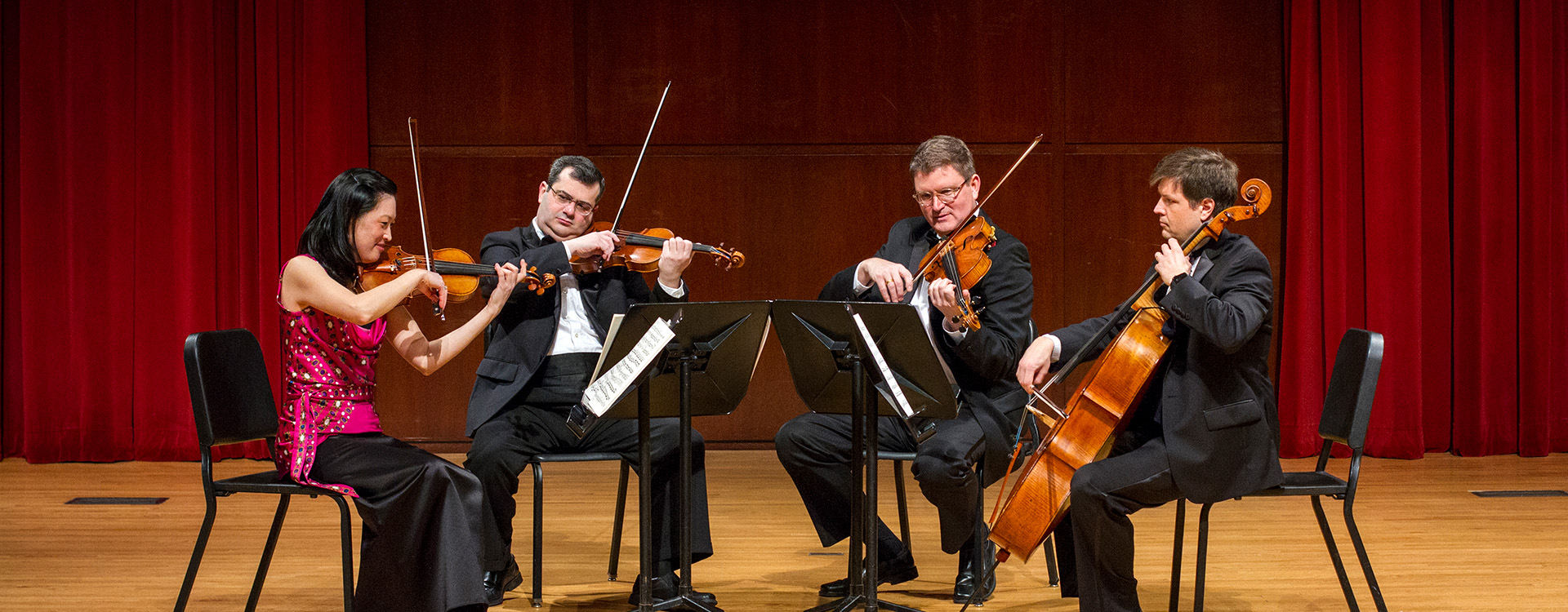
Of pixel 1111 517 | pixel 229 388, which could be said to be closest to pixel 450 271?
pixel 229 388

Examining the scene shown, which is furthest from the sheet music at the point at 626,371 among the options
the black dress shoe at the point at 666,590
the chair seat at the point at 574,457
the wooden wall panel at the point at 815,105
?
the wooden wall panel at the point at 815,105

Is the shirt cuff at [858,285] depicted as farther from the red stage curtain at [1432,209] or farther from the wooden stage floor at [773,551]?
the red stage curtain at [1432,209]

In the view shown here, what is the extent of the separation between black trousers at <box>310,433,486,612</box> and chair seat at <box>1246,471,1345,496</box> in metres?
1.65

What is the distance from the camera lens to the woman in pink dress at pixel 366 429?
242 centimetres

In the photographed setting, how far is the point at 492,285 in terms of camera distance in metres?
3.06

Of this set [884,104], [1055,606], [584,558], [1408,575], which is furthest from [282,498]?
[884,104]

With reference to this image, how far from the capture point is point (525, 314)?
120 inches

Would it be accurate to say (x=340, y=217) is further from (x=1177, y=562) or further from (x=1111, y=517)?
(x=1177, y=562)

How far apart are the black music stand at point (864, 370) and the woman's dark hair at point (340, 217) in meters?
0.94

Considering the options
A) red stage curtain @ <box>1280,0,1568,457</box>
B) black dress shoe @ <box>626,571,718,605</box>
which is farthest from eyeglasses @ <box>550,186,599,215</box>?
red stage curtain @ <box>1280,0,1568,457</box>

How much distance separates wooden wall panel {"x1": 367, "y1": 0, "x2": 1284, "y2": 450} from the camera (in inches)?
195

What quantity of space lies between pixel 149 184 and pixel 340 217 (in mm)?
2866

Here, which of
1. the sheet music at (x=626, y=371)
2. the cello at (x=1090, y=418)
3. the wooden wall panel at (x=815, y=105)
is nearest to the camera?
the sheet music at (x=626, y=371)

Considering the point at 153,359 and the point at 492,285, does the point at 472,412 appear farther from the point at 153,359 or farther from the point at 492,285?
the point at 153,359
